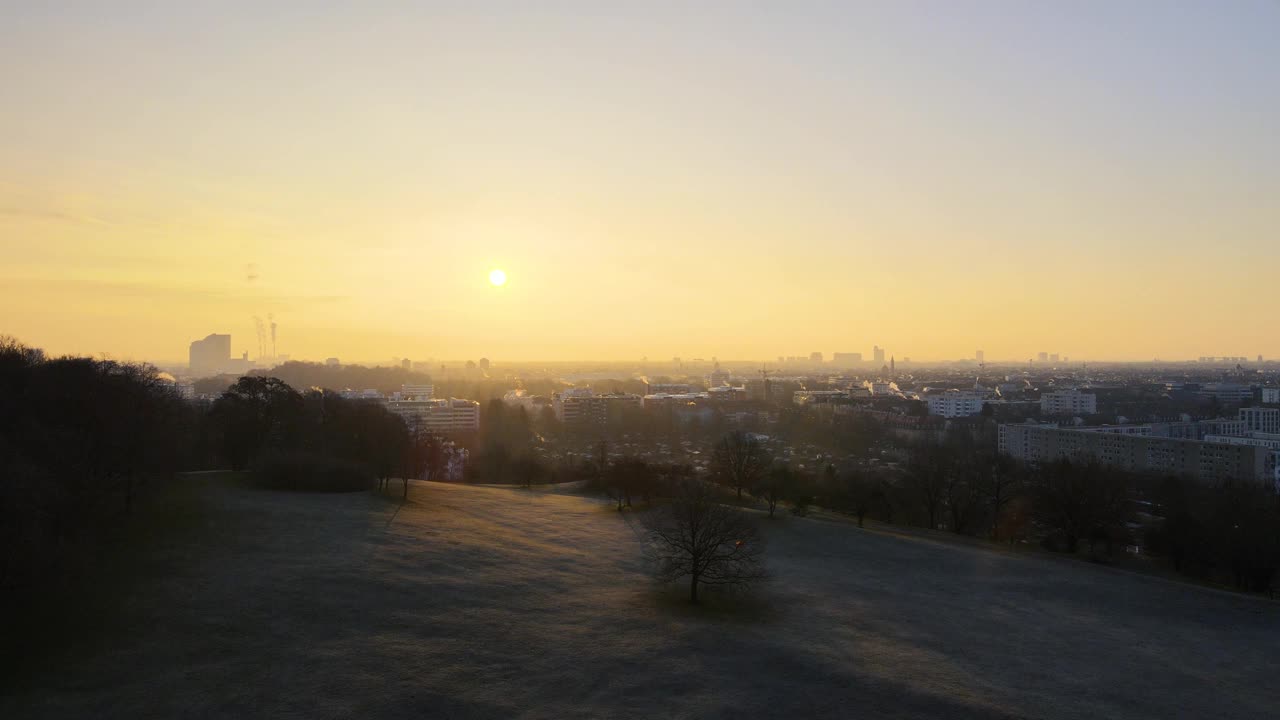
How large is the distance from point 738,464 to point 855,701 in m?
30.3

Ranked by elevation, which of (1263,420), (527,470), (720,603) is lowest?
(720,603)

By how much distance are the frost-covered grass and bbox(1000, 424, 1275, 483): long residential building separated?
1130 inches

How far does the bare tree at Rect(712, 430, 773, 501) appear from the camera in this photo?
47.6 metres

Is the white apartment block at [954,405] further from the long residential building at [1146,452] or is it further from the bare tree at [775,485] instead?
the bare tree at [775,485]

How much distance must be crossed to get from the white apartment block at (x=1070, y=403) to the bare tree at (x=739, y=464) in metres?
96.7

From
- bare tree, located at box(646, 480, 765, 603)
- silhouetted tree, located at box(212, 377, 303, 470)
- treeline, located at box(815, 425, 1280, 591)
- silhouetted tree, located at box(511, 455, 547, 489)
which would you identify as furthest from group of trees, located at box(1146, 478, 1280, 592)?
silhouetted tree, located at box(212, 377, 303, 470)

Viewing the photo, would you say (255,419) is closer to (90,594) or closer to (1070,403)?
(90,594)

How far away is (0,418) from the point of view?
25.6m

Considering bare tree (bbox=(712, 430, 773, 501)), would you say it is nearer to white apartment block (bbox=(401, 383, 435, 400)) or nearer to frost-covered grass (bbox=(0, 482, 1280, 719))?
frost-covered grass (bbox=(0, 482, 1280, 719))

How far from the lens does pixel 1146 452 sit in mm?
72500

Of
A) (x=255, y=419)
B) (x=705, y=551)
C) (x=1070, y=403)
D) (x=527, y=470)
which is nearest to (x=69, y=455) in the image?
(x=705, y=551)

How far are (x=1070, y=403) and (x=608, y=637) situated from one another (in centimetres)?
13699

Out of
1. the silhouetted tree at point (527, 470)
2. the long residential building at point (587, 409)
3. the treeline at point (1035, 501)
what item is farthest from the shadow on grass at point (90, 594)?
the long residential building at point (587, 409)

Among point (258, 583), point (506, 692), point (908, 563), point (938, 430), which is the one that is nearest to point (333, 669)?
point (506, 692)
